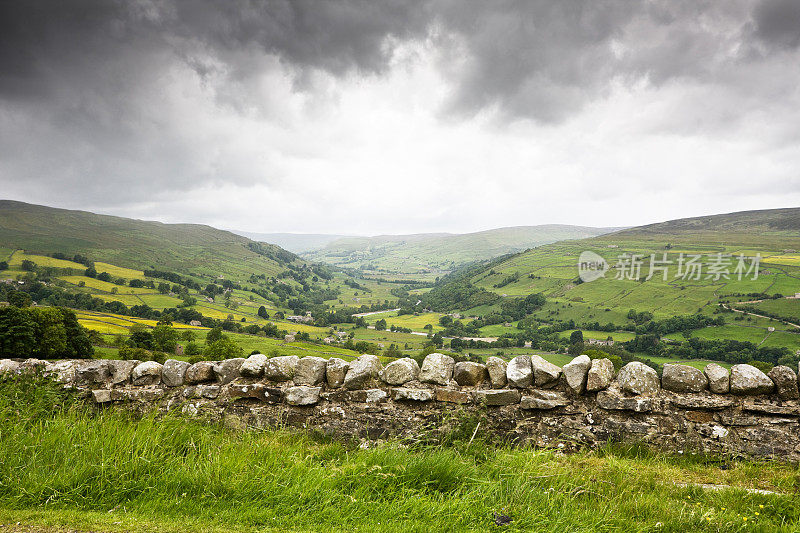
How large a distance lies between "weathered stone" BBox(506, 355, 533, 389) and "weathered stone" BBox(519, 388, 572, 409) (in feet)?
0.55

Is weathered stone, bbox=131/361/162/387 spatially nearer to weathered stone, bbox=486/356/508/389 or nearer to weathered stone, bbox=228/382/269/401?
weathered stone, bbox=228/382/269/401

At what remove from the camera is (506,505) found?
2.96 m

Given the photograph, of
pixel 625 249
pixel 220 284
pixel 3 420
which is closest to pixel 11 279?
pixel 220 284

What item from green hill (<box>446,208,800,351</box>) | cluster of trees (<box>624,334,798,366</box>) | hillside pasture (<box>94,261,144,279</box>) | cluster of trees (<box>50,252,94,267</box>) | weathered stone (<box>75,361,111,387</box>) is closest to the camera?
Result: weathered stone (<box>75,361,111,387</box>)

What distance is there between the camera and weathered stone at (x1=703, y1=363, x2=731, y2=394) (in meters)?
4.64

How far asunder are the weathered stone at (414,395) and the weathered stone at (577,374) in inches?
78.3

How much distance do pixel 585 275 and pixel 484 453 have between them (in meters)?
153

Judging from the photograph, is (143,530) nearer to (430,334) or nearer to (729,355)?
(729,355)

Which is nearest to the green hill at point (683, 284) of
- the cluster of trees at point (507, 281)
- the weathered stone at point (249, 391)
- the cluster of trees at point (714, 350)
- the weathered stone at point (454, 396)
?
the cluster of trees at point (507, 281)

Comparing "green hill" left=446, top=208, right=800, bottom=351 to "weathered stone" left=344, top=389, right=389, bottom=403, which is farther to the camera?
"green hill" left=446, top=208, right=800, bottom=351

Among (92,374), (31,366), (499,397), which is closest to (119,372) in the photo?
(92,374)

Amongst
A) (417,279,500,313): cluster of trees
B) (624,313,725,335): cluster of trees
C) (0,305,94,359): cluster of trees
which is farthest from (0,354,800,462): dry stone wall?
(417,279,500,313): cluster of trees

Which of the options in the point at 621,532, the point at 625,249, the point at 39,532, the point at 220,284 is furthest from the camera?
the point at 625,249

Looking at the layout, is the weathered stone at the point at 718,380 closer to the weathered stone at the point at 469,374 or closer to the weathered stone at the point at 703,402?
the weathered stone at the point at 703,402
